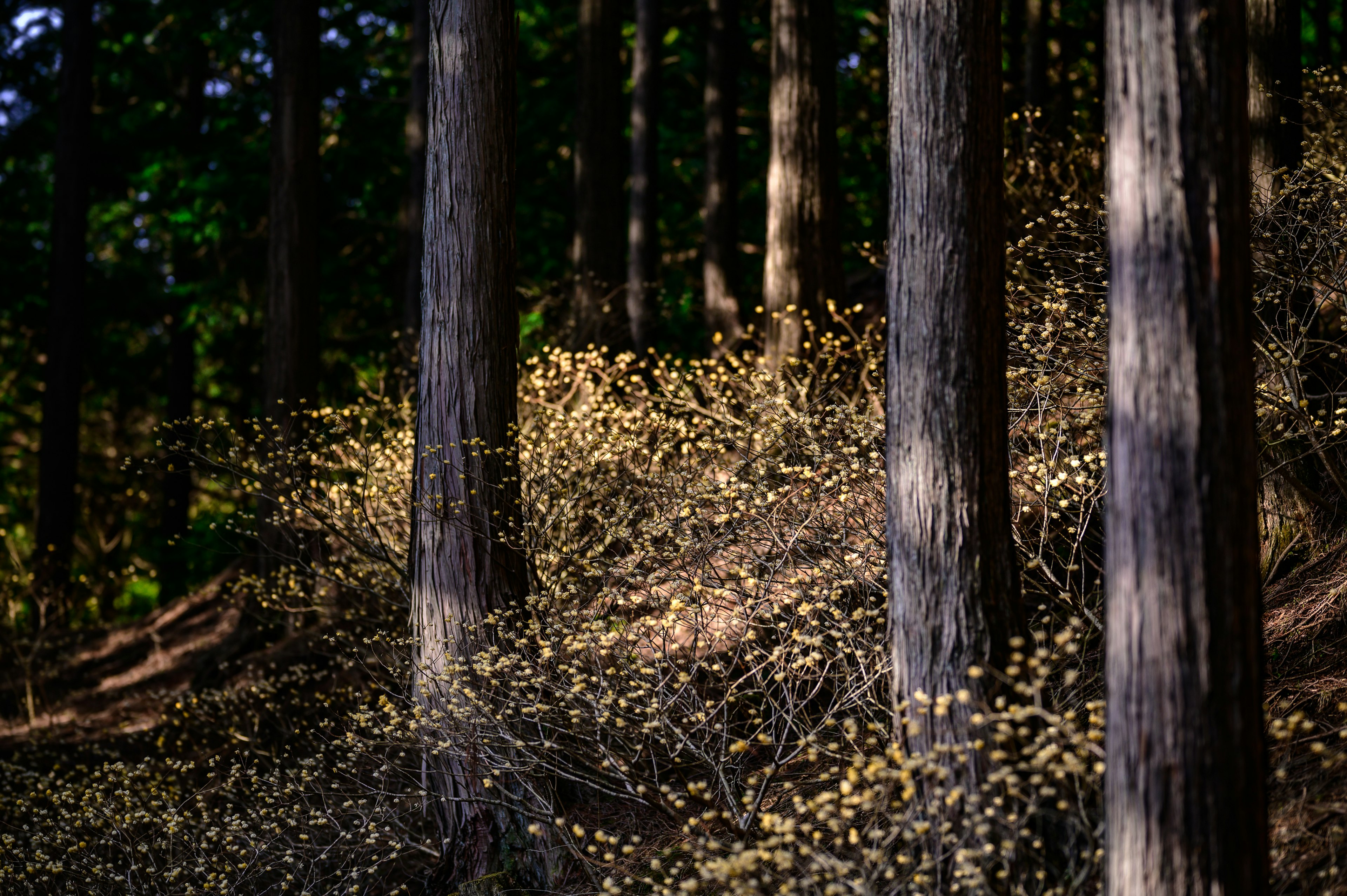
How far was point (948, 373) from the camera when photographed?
3.62 m

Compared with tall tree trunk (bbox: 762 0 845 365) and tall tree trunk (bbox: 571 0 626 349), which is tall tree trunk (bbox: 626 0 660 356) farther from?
tall tree trunk (bbox: 762 0 845 365)

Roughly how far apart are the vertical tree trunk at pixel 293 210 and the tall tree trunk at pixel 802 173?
14.1 ft

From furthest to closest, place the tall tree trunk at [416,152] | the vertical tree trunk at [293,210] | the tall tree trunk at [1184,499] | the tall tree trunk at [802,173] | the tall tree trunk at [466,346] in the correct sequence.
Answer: the tall tree trunk at [416,152] → the vertical tree trunk at [293,210] → the tall tree trunk at [802,173] → the tall tree trunk at [466,346] → the tall tree trunk at [1184,499]

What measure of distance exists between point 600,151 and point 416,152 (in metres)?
2.30

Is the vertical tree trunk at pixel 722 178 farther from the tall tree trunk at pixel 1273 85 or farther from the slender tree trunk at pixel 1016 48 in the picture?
the tall tree trunk at pixel 1273 85

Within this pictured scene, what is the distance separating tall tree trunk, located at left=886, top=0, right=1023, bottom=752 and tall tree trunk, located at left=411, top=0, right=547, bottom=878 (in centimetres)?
251

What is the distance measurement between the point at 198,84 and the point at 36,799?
11027mm

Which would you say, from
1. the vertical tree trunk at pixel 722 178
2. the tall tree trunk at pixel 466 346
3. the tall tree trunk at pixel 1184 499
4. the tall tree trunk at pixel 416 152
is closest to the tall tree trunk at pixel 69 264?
the tall tree trunk at pixel 416 152

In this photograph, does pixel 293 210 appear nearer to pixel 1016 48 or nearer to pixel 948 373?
pixel 948 373

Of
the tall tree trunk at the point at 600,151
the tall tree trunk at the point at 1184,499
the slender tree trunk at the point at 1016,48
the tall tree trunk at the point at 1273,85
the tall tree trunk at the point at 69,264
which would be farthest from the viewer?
the slender tree trunk at the point at 1016,48

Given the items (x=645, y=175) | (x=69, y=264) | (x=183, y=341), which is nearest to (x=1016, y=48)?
(x=645, y=175)

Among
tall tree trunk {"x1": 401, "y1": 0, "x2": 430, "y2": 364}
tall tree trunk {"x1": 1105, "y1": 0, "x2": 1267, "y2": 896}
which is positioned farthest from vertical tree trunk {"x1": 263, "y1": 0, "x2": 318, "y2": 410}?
tall tree trunk {"x1": 1105, "y1": 0, "x2": 1267, "y2": 896}

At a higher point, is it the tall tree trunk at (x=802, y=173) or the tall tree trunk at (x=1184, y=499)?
the tall tree trunk at (x=802, y=173)

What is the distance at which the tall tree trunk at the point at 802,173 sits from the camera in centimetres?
847
